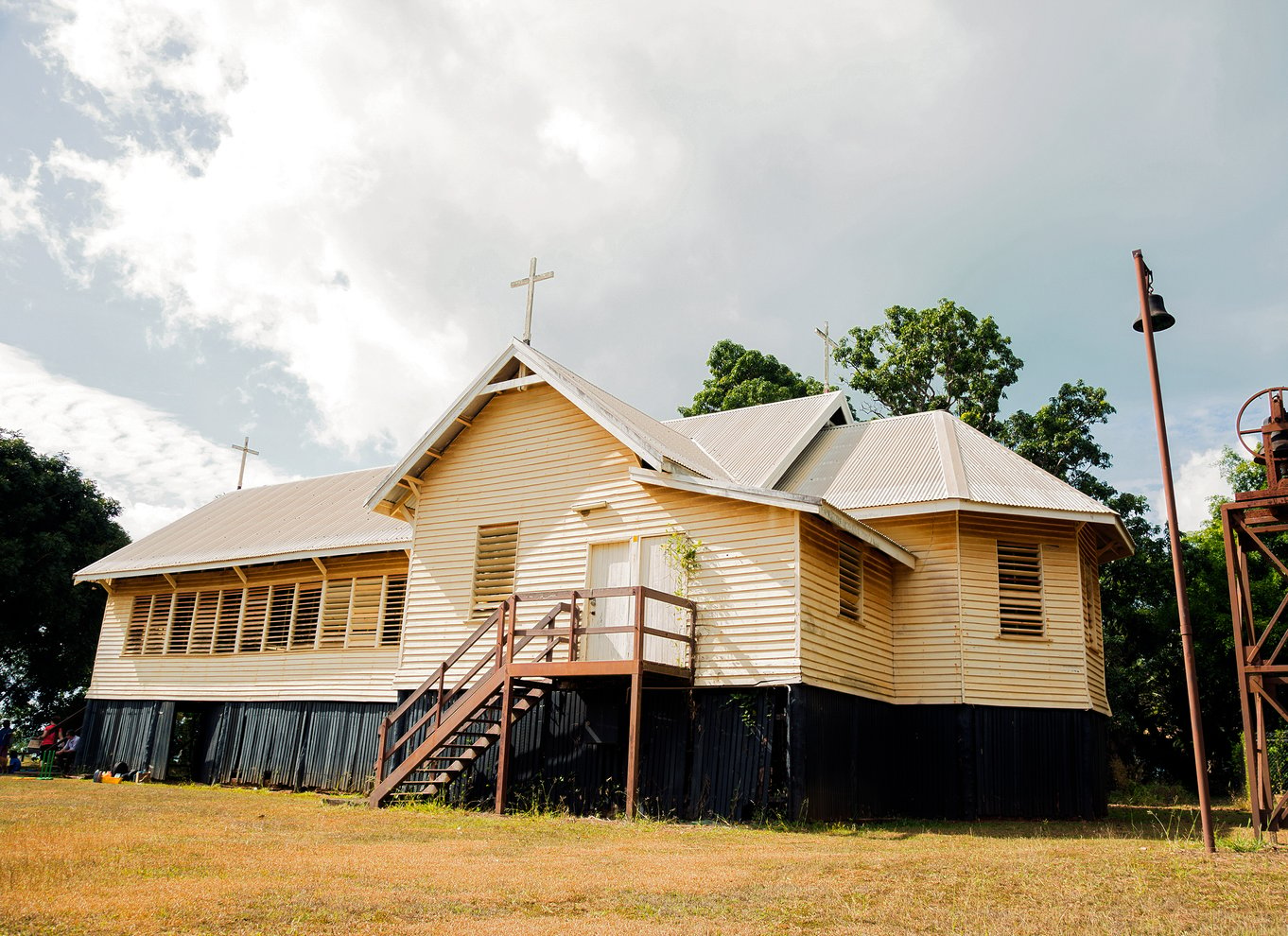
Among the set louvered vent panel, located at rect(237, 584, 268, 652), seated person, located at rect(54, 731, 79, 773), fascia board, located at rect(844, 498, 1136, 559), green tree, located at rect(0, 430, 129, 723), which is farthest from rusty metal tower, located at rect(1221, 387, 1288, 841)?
green tree, located at rect(0, 430, 129, 723)

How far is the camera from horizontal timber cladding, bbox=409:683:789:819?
1538cm

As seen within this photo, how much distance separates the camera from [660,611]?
658 inches

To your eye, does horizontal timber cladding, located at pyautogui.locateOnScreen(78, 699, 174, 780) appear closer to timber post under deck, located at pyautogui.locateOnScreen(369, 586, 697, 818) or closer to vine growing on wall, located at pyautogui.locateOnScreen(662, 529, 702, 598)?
timber post under deck, located at pyautogui.locateOnScreen(369, 586, 697, 818)

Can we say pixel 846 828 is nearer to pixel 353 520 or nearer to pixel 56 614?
pixel 353 520

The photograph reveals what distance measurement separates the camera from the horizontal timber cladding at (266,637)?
22719mm

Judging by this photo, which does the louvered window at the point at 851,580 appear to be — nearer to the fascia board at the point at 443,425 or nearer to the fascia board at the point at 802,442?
the fascia board at the point at 802,442

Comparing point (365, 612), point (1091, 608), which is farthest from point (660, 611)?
point (365, 612)

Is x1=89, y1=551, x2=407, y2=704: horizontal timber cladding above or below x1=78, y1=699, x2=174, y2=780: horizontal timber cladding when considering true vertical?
above

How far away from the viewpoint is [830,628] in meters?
16.5

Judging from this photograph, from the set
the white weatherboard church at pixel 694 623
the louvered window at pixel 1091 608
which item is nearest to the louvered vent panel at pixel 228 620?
the white weatherboard church at pixel 694 623

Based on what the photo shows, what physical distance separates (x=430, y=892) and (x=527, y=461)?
1145 cm

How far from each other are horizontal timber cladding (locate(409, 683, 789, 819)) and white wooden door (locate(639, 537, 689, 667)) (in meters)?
0.56

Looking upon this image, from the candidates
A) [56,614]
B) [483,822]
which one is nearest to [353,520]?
[483,822]

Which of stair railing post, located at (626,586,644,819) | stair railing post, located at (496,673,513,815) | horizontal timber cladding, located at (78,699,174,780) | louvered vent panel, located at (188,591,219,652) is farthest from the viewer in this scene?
Result: louvered vent panel, located at (188,591,219,652)
